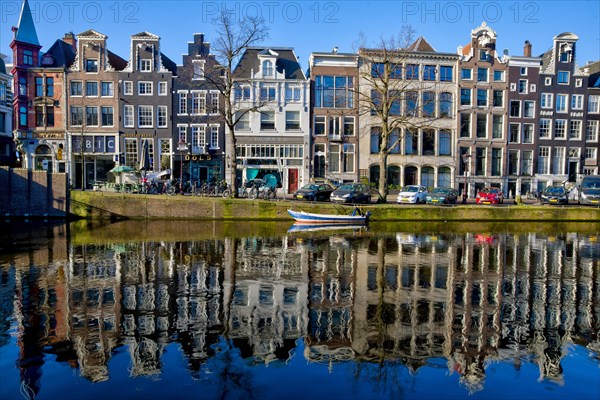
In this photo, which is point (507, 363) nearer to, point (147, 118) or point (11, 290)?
point (11, 290)

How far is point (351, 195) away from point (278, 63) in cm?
2148

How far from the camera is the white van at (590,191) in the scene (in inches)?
1487

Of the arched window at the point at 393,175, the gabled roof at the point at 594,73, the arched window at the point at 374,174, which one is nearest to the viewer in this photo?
the arched window at the point at 374,174

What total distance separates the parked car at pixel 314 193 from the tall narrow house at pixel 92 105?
2245 cm

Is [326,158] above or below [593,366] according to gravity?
above

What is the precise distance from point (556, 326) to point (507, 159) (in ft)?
153

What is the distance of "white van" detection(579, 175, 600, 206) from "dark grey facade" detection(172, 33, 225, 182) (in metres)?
32.9

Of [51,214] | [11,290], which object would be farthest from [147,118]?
[11,290]

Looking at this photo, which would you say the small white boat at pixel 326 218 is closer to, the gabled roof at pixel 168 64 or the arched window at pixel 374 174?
the arched window at pixel 374 174

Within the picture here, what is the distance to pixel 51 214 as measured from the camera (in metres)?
33.2

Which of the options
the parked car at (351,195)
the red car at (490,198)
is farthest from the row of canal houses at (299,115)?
the parked car at (351,195)

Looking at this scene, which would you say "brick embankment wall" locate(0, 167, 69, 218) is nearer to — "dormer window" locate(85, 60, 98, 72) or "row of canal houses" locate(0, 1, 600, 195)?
"row of canal houses" locate(0, 1, 600, 195)

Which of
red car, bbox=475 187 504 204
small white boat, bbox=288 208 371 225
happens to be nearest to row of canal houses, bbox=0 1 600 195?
red car, bbox=475 187 504 204

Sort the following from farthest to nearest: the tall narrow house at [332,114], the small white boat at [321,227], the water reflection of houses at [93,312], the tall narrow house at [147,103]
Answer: the tall narrow house at [332,114], the tall narrow house at [147,103], the small white boat at [321,227], the water reflection of houses at [93,312]
